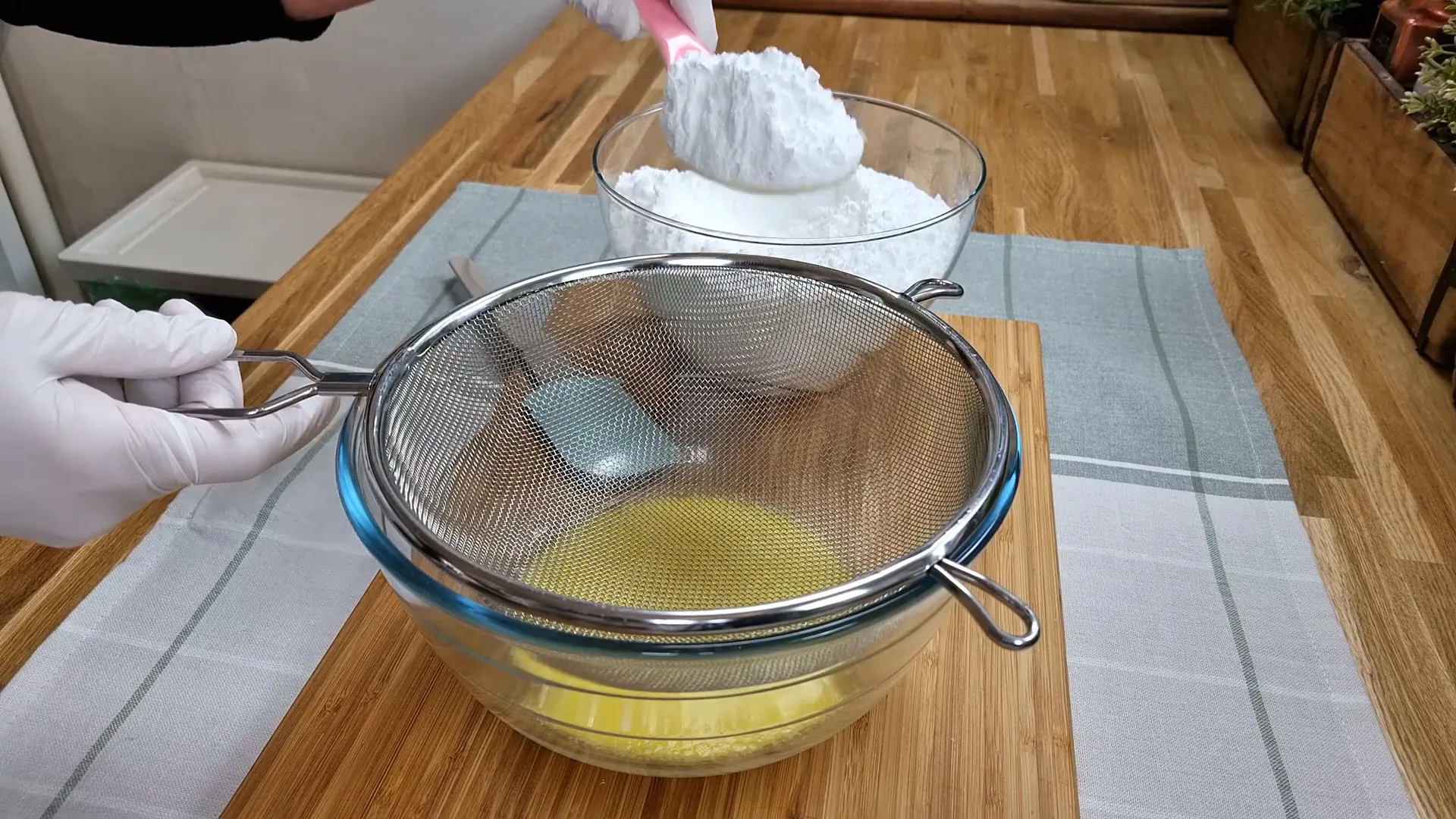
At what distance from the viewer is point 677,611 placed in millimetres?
351

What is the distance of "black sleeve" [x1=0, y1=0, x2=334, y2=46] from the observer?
853 millimetres

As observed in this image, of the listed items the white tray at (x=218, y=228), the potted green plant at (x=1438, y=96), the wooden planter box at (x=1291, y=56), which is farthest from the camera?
the white tray at (x=218, y=228)

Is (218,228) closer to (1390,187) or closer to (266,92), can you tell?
(266,92)

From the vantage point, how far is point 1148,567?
2.11ft

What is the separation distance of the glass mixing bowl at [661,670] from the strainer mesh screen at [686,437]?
0.08 m

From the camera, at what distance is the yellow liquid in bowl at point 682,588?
387 millimetres

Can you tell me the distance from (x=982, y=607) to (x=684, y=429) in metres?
0.30

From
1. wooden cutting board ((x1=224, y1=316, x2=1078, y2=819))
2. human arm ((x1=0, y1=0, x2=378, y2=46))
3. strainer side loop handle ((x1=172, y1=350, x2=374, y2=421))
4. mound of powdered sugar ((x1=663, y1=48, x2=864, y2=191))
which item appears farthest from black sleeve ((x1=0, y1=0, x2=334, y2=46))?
wooden cutting board ((x1=224, y1=316, x2=1078, y2=819))

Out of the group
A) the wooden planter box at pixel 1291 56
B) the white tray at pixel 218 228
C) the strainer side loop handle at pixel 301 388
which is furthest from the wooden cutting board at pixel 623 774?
the white tray at pixel 218 228

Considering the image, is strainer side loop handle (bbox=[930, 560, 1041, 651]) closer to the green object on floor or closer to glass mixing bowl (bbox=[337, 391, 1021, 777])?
glass mixing bowl (bbox=[337, 391, 1021, 777])

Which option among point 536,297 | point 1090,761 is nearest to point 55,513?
point 536,297

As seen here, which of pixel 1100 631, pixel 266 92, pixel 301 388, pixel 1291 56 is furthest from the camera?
pixel 266 92

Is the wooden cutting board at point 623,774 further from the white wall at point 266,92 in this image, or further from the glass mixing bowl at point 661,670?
the white wall at point 266,92

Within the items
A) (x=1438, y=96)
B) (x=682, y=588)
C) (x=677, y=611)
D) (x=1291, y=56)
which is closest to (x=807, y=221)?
(x=682, y=588)
